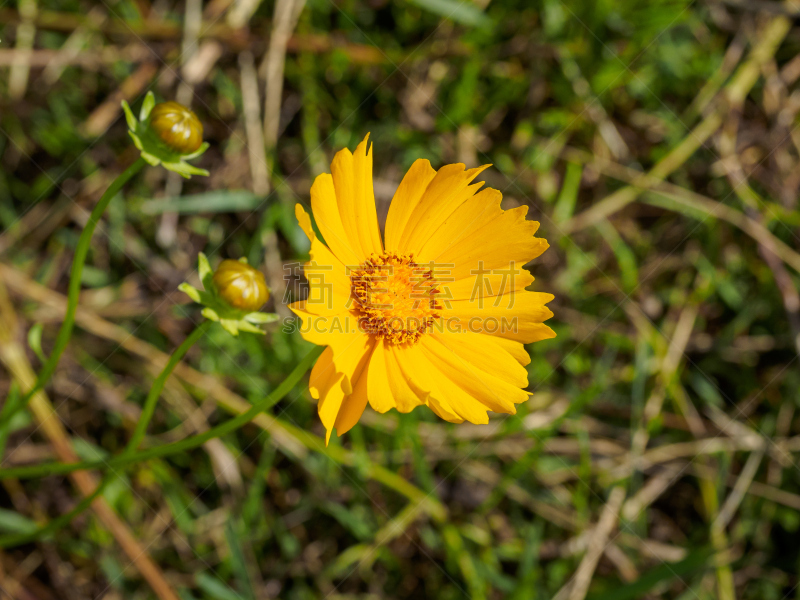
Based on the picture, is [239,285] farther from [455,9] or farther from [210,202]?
[455,9]

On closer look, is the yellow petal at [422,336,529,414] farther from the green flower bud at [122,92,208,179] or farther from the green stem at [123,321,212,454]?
the green flower bud at [122,92,208,179]

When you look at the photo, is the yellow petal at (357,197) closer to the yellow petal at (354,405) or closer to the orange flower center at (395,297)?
the orange flower center at (395,297)

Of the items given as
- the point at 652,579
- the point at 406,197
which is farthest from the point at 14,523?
the point at 652,579

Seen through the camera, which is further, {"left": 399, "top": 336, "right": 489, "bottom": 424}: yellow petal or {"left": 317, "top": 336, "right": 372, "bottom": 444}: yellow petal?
{"left": 399, "top": 336, "right": 489, "bottom": 424}: yellow petal

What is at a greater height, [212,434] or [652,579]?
[212,434]

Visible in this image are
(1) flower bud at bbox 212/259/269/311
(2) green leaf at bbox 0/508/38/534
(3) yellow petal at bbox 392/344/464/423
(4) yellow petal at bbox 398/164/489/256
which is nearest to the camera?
(1) flower bud at bbox 212/259/269/311

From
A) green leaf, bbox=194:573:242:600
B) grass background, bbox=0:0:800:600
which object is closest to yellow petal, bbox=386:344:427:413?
grass background, bbox=0:0:800:600
